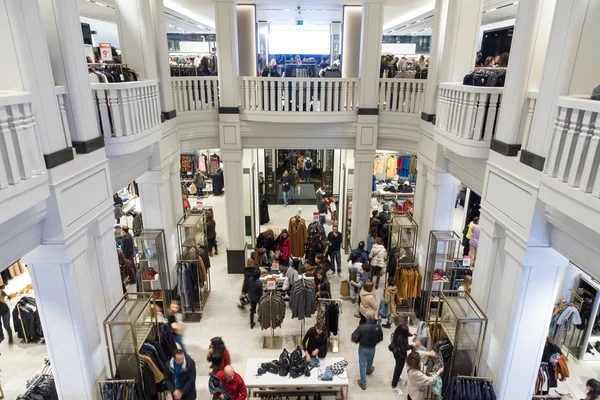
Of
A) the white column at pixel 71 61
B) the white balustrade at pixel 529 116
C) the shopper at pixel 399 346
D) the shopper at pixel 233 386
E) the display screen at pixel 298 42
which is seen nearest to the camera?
the white column at pixel 71 61

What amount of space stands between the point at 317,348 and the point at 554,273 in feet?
11.6

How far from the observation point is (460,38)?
6312 mm

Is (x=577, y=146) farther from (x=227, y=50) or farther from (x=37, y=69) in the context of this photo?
(x=227, y=50)

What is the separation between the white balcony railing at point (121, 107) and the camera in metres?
4.74

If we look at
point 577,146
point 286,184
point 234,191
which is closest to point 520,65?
point 577,146

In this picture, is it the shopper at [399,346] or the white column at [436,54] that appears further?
the white column at [436,54]

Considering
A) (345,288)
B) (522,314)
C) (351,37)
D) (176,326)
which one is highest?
(351,37)

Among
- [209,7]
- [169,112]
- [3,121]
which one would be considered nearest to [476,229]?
[169,112]

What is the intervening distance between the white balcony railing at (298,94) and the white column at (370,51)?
0.23 m

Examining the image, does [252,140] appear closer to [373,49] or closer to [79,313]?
[373,49]

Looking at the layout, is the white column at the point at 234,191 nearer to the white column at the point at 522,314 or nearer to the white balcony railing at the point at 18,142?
the white balcony railing at the point at 18,142

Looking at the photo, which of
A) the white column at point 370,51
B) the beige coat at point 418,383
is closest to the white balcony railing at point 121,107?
the white column at point 370,51

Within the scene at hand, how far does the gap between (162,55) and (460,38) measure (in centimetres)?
509

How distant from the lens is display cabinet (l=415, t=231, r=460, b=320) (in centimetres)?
726
